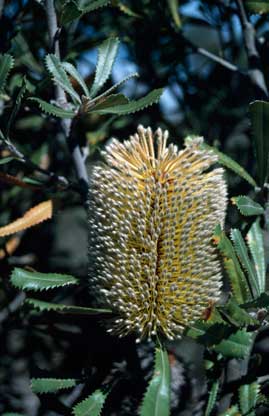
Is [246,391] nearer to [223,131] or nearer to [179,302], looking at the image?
[179,302]

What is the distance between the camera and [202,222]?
0.85m

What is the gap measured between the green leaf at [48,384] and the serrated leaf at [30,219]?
245 millimetres

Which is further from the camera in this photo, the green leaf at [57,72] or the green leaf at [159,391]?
the green leaf at [57,72]

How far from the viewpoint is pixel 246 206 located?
90 cm

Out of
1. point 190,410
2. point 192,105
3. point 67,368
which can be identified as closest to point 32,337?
point 67,368

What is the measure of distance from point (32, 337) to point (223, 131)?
0.74 metres

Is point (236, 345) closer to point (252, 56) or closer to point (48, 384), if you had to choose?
point (48, 384)

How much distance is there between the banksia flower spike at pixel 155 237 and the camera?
2.74 ft

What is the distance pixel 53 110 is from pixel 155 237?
25 cm

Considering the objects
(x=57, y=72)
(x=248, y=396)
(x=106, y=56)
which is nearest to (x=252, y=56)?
(x=106, y=56)

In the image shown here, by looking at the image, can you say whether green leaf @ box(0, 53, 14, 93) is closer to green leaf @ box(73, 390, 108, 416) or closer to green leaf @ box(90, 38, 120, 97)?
green leaf @ box(90, 38, 120, 97)

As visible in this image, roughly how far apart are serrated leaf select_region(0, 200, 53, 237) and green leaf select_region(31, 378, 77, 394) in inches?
9.6

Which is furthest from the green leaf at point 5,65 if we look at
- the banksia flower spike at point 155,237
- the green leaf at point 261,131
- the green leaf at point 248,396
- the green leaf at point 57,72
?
the green leaf at point 248,396

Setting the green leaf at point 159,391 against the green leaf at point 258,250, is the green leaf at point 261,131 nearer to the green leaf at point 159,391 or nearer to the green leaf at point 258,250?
the green leaf at point 258,250
